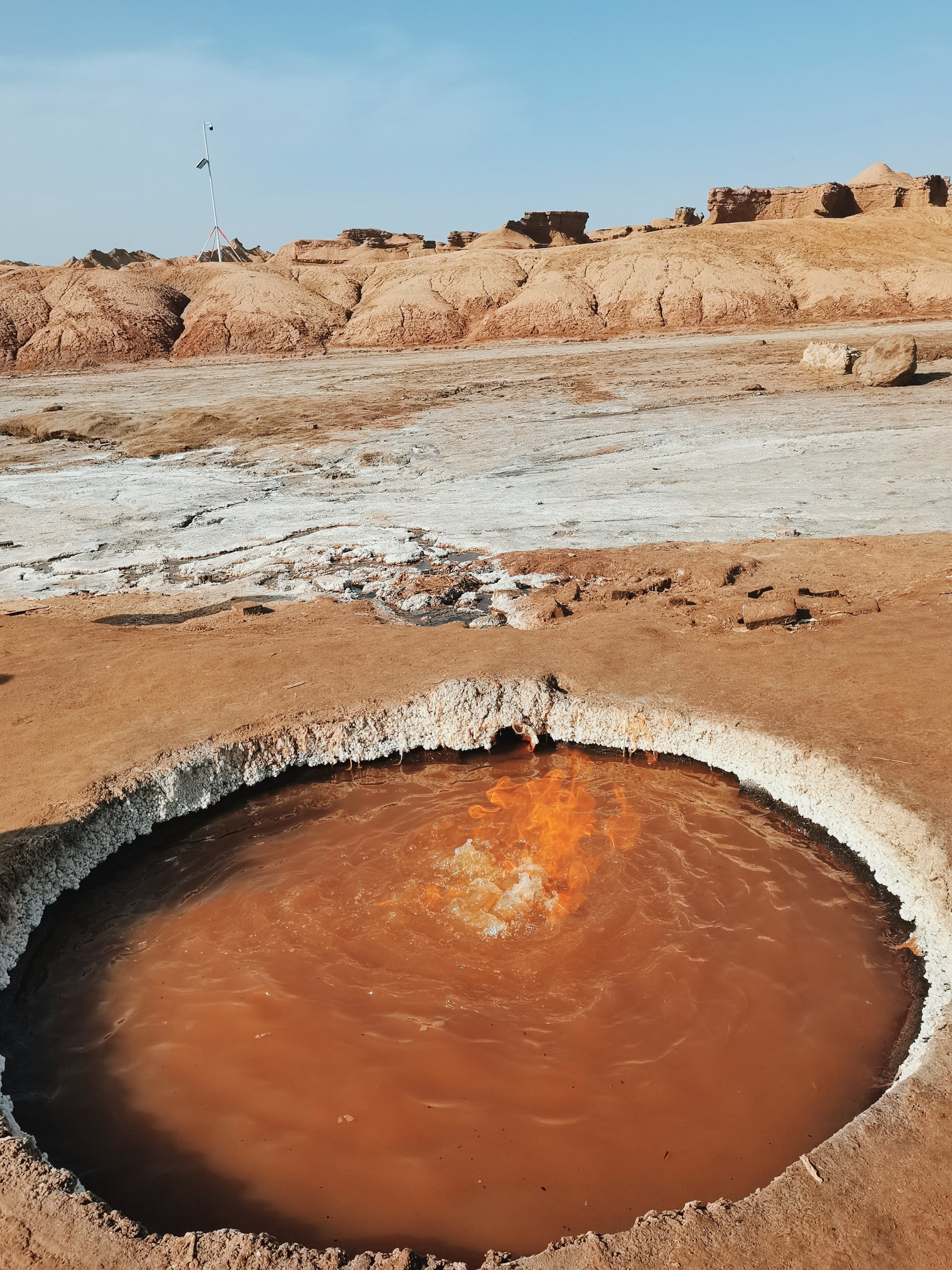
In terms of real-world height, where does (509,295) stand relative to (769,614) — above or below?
above

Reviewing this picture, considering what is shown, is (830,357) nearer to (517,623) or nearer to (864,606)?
(864,606)

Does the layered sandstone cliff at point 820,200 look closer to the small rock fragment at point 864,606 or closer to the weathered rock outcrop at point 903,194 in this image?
the weathered rock outcrop at point 903,194

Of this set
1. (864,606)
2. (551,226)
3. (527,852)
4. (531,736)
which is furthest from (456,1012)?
(551,226)

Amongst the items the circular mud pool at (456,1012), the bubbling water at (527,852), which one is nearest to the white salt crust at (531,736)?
the circular mud pool at (456,1012)

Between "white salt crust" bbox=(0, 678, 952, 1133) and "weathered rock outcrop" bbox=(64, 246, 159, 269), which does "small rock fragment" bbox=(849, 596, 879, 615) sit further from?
"weathered rock outcrop" bbox=(64, 246, 159, 269)

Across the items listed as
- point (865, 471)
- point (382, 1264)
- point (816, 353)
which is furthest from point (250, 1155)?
point (816, 353)
